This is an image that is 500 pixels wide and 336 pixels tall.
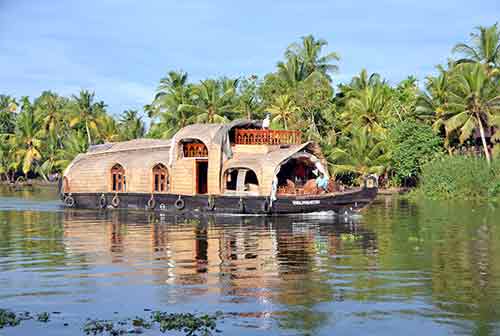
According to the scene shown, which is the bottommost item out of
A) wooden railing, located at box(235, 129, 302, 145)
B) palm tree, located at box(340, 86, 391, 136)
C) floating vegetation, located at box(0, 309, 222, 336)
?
floating vegetation, located at box(0, 309, 222, 336)

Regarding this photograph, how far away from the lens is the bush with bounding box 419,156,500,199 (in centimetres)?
2992

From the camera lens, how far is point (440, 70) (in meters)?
35.1

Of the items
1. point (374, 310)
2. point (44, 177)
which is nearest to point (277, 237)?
point (374, 310)

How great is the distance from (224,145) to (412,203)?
1013cm

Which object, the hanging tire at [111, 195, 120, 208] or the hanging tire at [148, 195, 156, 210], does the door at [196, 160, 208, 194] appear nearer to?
the hanging tire at [148, 195, 156, 210]

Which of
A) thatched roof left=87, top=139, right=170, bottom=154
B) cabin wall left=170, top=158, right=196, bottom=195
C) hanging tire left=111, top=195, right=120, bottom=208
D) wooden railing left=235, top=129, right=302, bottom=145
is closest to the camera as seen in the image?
wooden railing left=235, top=129, right=302, bottom=145

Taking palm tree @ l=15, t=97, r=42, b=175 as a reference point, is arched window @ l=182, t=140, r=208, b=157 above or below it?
below

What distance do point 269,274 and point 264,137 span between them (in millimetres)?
11562

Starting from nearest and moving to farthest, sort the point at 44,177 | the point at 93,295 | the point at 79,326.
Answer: the point at 79,326, the point at 93,295, the point at 44,177

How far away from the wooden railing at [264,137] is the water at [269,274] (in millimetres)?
3454

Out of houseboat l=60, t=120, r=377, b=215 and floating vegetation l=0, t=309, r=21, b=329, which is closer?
floating vegetation l=0, t=309, r=21, b=329

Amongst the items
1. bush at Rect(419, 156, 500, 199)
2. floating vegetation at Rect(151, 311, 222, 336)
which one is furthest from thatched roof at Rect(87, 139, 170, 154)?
floating vegetation at Rect(151, 311, 222, 336)

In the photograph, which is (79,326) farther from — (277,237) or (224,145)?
(224,145)

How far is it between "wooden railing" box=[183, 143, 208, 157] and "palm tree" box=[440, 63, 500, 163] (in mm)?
13619
